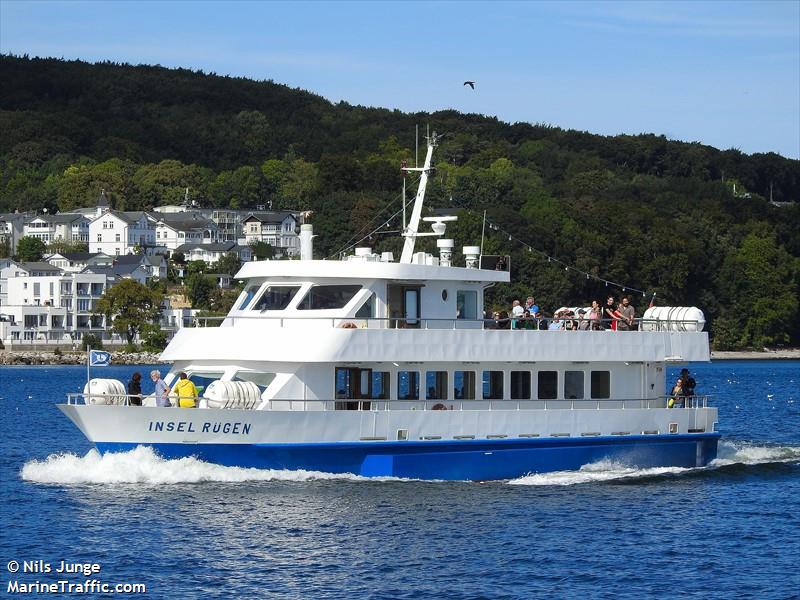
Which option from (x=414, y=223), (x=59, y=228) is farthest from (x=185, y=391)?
(x=59, y=228)

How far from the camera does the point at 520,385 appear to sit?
93.4 ft

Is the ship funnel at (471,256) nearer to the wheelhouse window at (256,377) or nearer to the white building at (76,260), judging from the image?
the wheelhouse window at (256,377)

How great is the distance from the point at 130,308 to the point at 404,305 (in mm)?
83870

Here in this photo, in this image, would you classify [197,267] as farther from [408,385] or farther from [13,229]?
[408,385]

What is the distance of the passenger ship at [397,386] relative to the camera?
83.7 feet

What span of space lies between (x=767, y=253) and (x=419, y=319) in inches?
3660

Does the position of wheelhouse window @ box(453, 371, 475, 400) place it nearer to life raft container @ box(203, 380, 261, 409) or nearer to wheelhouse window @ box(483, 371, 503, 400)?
wheelhouse window @ box(483, 371, 503, 400)

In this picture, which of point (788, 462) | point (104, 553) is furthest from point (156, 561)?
point (788, 462)

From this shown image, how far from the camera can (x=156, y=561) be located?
2112cm

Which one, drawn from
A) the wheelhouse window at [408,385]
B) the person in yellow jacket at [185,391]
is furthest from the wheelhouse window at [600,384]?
the person in yellow jacket at [185,391]

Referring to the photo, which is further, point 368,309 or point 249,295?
point 249,295

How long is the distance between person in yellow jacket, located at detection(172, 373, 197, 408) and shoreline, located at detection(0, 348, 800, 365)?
236 ft

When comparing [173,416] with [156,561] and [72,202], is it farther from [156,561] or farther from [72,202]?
[72,202]

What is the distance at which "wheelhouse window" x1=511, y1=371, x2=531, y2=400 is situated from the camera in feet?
93.2
